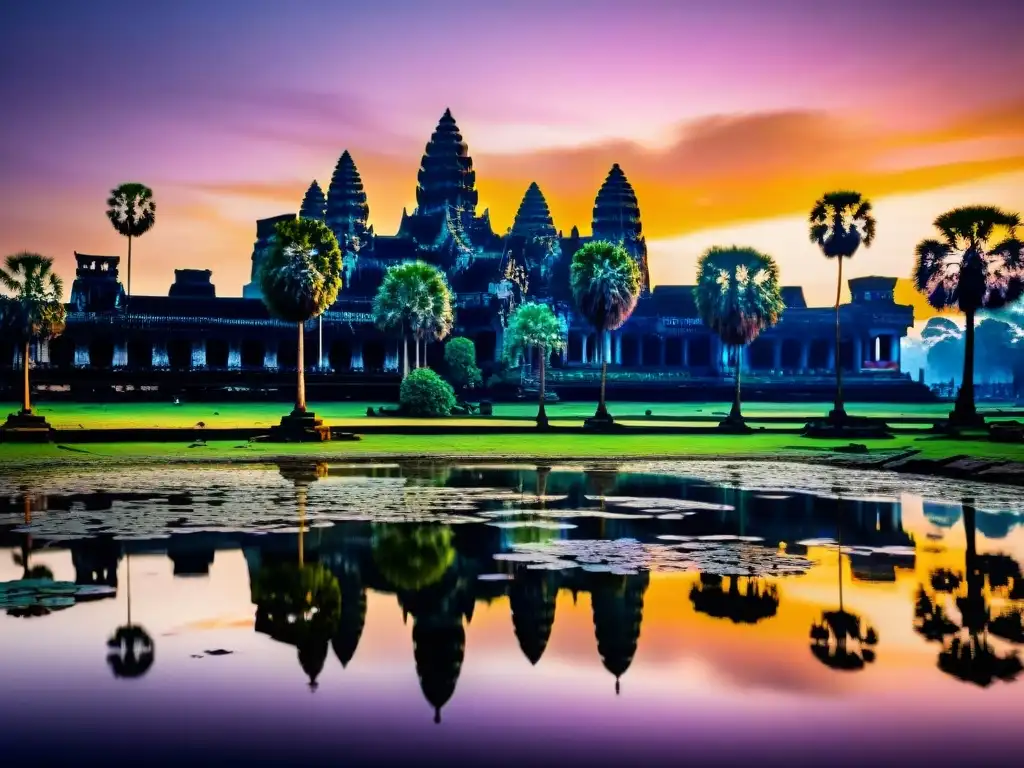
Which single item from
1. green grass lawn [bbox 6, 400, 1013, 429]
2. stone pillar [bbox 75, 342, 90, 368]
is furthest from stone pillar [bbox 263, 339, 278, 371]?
green grass lawn [bbox 6, 400, 1013, 429]

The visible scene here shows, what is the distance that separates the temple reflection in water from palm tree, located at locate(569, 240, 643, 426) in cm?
2899

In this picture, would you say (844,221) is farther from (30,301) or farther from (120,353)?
(120,353)

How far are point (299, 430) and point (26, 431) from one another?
7939 millimetres

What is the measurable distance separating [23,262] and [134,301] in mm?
42330

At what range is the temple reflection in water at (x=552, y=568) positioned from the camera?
386 inches

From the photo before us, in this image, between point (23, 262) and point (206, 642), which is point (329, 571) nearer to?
point (206, 642)

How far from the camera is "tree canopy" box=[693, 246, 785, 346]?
5256 centimetres

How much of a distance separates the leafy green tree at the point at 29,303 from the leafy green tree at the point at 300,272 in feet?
26.1

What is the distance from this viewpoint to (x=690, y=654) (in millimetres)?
9438

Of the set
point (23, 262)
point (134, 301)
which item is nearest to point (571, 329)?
point (134, 301)

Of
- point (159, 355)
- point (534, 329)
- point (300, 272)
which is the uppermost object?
point (300, 272)

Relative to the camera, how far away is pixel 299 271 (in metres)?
43.0

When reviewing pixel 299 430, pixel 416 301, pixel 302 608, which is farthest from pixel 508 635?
pixel 416 301

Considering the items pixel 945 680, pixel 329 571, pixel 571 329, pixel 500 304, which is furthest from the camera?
pixel 571 329
